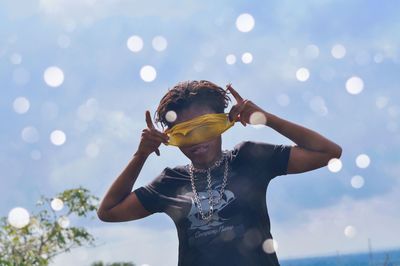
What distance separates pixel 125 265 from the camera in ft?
76.3

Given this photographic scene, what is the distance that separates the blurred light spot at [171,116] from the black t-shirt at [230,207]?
0.28 m

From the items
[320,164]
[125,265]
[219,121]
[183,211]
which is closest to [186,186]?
[183,211]

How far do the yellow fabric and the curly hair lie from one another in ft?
0.52

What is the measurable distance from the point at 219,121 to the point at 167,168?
49cm

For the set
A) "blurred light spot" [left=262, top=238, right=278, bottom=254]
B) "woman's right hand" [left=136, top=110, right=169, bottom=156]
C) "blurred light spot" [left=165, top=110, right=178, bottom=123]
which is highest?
"blurred light spot" [left=165, top=110, right=178, bottom=123]

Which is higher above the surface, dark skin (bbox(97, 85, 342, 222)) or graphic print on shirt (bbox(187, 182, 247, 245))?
dark skin (bbox(97, 85, 342, 222))

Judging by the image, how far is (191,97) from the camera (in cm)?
355

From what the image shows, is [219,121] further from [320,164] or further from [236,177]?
[320,164]

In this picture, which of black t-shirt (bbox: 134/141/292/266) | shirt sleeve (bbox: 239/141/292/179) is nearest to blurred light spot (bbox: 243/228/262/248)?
black t-shirt (bbox: 134/141/292/266)

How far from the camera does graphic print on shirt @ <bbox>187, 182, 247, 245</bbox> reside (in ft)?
10.7

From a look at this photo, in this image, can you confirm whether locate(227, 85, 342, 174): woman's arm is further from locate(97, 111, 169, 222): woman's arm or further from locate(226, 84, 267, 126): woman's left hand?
locate(97, 111, 169, 222): woman's arm

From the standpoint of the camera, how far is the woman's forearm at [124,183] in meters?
3.58

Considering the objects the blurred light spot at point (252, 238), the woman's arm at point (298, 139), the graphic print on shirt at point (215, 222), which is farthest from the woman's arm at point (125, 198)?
the blurred light spot at point (252, 238)

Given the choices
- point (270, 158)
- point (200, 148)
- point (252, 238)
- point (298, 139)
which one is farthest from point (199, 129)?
point (252, 238)
